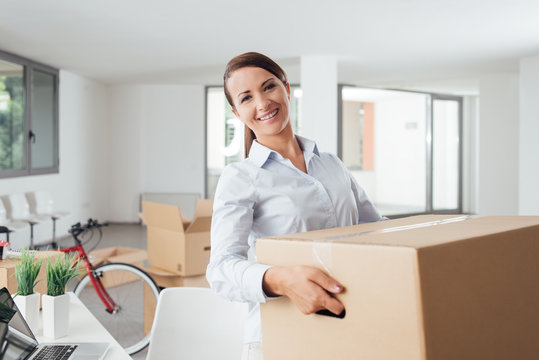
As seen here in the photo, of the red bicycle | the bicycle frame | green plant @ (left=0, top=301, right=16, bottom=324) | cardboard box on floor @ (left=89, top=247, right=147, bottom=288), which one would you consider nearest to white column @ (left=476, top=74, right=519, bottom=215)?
cardboard box on floor @ (left=89, top=247, right=147, bottom=288)

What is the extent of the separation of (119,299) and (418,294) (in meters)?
4.12

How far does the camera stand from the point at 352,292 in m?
0.74

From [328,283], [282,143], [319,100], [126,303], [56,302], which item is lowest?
[126,303]

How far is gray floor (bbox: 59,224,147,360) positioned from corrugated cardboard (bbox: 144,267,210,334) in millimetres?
3781

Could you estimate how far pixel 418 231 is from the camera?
0.80 meters

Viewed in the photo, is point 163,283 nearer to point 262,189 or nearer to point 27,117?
point 262,189

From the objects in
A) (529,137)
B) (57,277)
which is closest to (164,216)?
(57,277)

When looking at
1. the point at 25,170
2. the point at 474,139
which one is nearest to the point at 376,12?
the point at 25,170

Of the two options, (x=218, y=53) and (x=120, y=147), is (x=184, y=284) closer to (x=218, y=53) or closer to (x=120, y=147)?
(x=218, y=53)

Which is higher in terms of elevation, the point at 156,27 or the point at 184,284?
the point at 156,27

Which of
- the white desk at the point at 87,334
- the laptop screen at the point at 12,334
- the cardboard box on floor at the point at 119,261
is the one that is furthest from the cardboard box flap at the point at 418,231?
the cardboard box on floor at the point at 119,261

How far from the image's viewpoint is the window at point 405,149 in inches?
370

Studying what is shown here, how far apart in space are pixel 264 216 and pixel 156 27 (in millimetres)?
4709

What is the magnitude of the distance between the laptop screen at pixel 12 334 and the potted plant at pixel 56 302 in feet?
0.59
